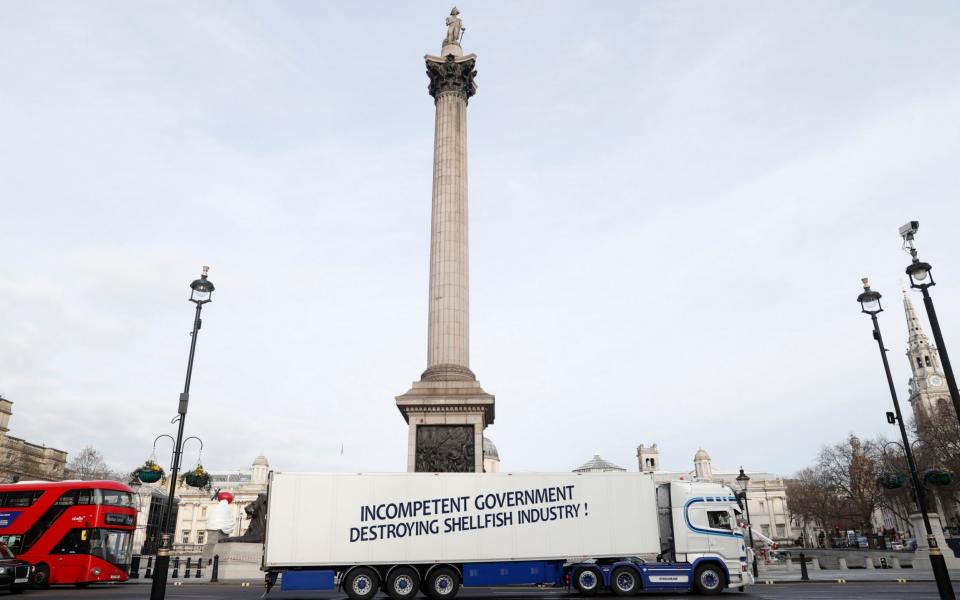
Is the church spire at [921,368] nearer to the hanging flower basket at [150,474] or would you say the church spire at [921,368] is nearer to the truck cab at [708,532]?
the truck cab at [708,532]

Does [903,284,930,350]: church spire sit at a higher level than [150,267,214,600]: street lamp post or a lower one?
higher

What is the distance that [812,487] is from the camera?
94.8 m

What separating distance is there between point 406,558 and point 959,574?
2678 cm

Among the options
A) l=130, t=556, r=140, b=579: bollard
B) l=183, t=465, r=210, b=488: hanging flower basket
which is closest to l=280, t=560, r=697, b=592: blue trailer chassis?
l=183, t=465, r=210, b=488: hanging flower basket

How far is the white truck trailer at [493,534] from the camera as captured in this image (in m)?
17.9

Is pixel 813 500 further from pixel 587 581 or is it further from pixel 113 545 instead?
pixel 113 545

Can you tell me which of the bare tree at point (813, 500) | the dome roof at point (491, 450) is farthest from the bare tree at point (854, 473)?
the dome roof at point (491, 450)

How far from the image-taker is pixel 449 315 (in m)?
29.5

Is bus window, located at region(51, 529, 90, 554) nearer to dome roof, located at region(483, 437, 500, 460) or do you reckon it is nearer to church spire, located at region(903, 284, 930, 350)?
dome roof, located at region(483, 437, 500, 460)

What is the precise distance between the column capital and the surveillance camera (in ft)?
79.0

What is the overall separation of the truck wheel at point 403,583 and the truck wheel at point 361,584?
0.42m

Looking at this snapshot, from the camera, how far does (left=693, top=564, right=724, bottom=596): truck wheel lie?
19.2 metres

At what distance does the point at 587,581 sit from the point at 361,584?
22.5 ft

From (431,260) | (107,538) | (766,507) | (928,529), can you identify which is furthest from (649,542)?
(766,507)
